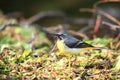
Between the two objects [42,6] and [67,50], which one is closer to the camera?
[67,50]

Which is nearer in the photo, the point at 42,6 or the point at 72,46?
the point at 72,46

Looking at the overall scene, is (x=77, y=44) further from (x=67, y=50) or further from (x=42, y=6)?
(x=42, y=6)

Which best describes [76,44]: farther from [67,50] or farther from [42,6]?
[42,6]

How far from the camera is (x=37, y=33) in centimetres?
480

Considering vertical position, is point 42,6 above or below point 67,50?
above

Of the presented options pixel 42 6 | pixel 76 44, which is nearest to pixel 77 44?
pixel 76 44

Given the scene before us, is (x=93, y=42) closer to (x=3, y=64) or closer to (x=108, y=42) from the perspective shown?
(x=108, y=42)

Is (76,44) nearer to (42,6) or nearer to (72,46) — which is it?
(72,46)

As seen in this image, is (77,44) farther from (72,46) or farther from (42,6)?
(42,6)

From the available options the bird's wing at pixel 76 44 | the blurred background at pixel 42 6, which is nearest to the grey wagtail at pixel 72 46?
the bird's wing at pixel 76 44

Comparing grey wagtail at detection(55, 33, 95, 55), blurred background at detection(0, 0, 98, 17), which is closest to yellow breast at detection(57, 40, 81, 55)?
grey wagtail at detection(55, 33, 95, 55)

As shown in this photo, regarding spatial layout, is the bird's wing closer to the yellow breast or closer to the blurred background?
the yellow breast

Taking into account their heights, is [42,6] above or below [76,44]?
above

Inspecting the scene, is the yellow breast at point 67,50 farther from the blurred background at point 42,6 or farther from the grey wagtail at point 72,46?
the blurred background at point 42,6
